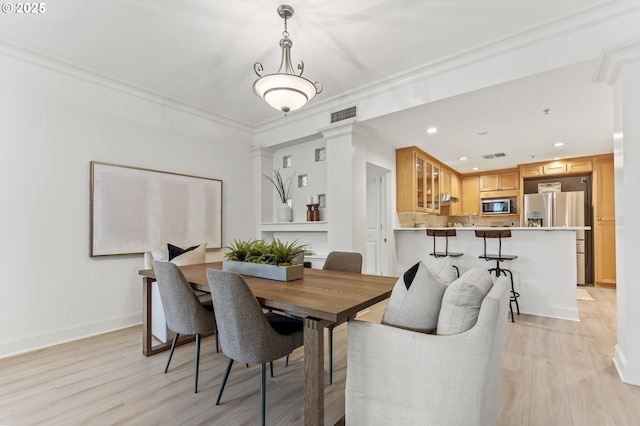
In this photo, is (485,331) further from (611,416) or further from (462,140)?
(462,140)

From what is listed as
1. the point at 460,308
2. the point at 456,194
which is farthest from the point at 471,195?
the point at 460,308

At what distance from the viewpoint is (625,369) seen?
2.17 m

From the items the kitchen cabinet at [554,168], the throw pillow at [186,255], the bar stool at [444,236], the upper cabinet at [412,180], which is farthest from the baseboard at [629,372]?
the kitchen cabinet at [554,168]

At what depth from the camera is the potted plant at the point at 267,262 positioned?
2.13 m

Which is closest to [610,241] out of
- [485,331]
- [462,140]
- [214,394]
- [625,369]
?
[462,140]

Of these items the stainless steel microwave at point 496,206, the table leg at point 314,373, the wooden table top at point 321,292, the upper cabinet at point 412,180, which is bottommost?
the table leg at point 314,373

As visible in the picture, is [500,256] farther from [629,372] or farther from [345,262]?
[345,262]

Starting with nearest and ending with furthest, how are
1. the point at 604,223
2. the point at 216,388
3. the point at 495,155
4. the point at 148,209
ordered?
the point at 216,388, the point at 148,209, the point at 604,223, the point at 495,155

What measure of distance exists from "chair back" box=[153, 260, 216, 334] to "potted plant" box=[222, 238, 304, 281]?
0.42 meters

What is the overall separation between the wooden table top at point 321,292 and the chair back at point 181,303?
89mm

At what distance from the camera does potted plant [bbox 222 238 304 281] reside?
2129 mm

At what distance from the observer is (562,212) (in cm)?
561

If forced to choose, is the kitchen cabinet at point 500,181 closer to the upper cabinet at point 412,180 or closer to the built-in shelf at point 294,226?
the upper cabinet at point 412,180

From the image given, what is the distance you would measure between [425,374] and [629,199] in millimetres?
2146
